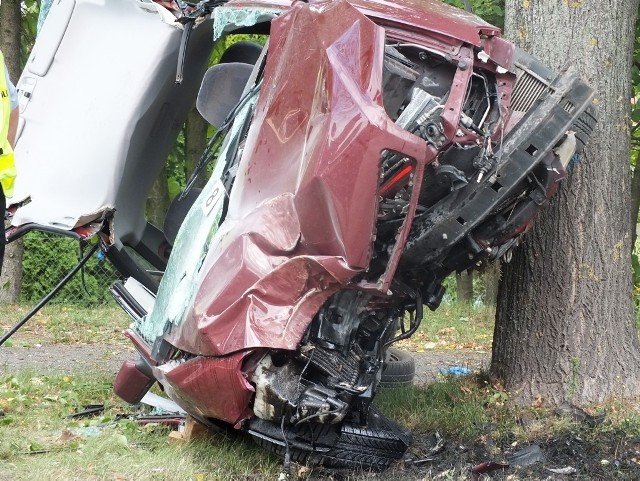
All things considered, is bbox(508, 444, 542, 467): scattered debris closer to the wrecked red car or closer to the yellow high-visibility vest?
the wrecked red car

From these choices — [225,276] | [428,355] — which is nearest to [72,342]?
[428,355]

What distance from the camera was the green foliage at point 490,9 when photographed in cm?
906

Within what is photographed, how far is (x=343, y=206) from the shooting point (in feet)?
12.6

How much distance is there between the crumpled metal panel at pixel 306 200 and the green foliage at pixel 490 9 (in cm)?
529

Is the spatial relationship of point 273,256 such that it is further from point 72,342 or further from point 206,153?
point 72,342

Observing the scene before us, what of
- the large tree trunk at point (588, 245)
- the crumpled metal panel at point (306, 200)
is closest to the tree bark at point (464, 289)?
the large tree trunk at point (588, 245)

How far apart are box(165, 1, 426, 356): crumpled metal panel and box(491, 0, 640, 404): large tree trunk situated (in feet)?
5.50

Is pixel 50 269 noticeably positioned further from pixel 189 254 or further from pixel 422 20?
pixel 422 20

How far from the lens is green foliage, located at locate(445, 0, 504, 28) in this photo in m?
9.06

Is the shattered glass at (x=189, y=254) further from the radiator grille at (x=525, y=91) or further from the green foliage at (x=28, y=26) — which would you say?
the green foliage at (x=28, y=26)

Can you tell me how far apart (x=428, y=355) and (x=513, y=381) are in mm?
3141

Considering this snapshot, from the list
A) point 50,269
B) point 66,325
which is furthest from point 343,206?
point 50,269

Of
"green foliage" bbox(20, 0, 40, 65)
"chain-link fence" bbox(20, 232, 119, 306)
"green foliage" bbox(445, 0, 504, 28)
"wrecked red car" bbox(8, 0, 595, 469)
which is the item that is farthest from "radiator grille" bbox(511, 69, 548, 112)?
"chain-link fence" bbox(20, 232, 119, 306)

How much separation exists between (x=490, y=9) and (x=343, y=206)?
20.0 ft
